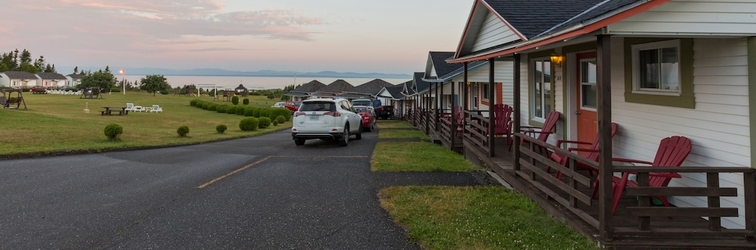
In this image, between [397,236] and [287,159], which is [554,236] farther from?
[287,159]

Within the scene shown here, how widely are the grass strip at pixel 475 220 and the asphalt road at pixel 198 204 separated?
0.25 meters

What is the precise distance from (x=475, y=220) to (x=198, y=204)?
12.5ft

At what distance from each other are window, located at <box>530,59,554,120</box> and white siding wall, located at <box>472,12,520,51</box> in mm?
893

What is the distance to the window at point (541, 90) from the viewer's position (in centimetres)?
969

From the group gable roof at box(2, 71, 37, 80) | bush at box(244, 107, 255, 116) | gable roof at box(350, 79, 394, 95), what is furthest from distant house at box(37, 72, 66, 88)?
bush at box(244, 107, 255, 116)

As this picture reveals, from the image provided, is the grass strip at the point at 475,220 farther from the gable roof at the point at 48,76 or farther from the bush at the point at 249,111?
the gable roof at the point at 48,76

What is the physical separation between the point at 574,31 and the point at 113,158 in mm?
11360

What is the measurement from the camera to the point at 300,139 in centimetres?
1466

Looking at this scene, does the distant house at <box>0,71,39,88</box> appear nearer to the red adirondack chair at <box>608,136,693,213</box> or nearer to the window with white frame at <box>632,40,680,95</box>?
the window with white frame at <box>632,40,680,95</box>

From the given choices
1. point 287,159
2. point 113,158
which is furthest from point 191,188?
point 113,158

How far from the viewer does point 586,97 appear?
8.05 metres

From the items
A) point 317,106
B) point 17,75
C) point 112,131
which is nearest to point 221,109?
point 112,131

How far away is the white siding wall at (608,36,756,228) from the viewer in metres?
4.46

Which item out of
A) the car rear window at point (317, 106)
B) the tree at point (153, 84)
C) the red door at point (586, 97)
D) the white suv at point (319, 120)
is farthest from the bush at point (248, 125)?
the tree at point (153, 84)
